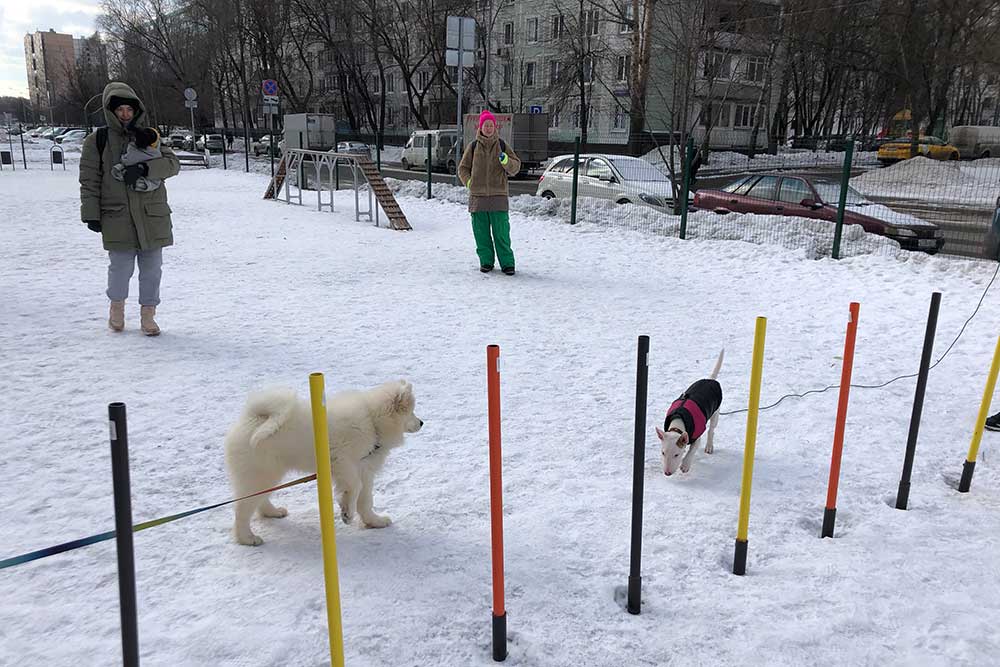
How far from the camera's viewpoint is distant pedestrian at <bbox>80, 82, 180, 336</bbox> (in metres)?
5.51

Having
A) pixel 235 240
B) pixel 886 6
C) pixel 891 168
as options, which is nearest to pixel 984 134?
pixel 886 6

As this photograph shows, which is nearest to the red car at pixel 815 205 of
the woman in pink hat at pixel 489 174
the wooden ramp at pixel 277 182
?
the woman in pink hat at pixel 489 174

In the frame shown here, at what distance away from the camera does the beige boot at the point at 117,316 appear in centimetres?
616

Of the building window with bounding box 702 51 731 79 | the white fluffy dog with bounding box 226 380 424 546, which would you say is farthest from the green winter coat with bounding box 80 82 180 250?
the building window with bounding box 702 51 731 79

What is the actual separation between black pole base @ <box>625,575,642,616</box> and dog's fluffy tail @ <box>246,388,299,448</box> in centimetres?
152

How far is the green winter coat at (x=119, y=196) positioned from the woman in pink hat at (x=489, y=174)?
386 centimetres

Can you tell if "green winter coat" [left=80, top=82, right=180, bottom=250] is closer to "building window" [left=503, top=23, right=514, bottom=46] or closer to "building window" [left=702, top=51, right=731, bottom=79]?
"building window" [left=702, top=51, right=731, bottom=79]

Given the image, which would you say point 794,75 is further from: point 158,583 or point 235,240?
point 158,583

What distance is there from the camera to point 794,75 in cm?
4094

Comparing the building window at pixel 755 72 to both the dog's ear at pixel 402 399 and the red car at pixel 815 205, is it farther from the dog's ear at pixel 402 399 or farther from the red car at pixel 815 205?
the dog's ear at pixel 402 399

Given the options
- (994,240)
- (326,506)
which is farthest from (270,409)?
(994,240)

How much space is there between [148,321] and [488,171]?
4.36 m

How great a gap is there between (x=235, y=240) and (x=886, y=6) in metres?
34.5

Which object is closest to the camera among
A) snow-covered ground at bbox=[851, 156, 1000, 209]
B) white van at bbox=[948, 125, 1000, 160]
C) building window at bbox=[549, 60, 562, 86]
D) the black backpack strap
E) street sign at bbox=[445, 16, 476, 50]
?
the black backpack strap
